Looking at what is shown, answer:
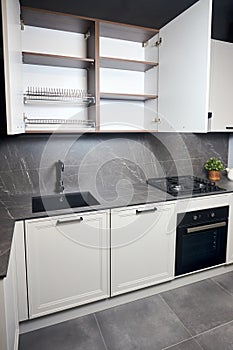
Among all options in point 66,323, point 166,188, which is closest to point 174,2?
point 166,188

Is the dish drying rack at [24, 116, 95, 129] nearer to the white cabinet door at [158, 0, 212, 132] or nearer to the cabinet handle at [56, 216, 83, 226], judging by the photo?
the white cabinet door at [158, 0, 212, 132]

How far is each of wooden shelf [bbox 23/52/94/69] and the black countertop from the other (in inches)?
40.6

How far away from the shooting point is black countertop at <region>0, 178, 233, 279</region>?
1328mm

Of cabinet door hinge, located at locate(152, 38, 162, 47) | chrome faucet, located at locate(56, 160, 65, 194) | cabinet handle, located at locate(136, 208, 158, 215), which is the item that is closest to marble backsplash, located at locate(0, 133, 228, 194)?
chrome faucet, located at locate(56, 160, 65, 194)

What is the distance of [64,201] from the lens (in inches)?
81.7

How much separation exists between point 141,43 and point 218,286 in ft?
7.35

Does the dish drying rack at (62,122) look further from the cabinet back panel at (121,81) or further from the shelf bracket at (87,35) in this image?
the shelf bracket at (87,35)

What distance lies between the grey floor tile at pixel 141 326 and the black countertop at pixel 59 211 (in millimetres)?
812

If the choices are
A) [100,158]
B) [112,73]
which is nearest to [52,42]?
[112,73]

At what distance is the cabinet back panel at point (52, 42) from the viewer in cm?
189

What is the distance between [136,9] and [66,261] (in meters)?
1.79

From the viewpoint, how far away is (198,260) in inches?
83.7

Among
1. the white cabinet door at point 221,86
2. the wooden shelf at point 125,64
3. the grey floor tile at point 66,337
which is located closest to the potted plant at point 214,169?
the white cabinet door at point 221,86

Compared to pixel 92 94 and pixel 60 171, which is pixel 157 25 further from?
pixel 60 171
